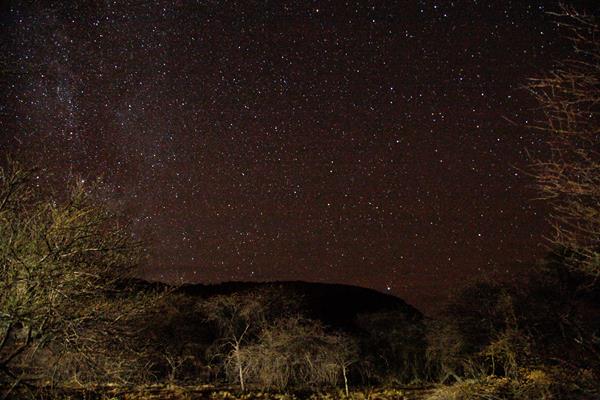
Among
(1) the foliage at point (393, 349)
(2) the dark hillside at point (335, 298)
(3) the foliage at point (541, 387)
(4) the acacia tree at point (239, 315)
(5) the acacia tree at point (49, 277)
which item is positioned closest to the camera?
(5) the acacia tree at point (49, 277)

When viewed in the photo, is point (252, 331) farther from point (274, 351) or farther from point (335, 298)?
point (335, 298)

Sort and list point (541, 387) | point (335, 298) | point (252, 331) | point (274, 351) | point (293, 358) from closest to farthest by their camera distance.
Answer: point (541, 387) → point (274, 351) → point (293, 358) → point (252, 331) → point (335, 298)

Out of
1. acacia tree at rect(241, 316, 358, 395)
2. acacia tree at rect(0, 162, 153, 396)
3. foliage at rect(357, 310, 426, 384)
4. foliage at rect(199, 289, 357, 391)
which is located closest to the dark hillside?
foliage at rect(357, 310, 426, 384)

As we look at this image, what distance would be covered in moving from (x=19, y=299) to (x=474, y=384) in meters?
14.1

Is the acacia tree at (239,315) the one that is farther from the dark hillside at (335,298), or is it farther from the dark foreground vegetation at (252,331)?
the dark hillside at (335,298)

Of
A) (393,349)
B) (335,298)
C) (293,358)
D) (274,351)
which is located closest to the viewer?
(274,351)

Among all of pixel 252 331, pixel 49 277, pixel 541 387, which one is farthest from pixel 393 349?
pixel 49 277

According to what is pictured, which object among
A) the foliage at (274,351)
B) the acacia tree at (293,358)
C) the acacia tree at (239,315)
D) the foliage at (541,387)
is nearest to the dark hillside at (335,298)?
the acacia tree at (239,315)

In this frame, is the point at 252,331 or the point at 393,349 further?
the point at 393,349

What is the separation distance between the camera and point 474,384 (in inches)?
658

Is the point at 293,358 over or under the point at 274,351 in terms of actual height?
under

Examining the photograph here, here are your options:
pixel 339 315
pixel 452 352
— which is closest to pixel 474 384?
pixel 452 352

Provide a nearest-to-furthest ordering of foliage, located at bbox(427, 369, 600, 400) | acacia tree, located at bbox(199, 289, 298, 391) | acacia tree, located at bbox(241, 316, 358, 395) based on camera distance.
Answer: foliage, located at bbox(427, 369, 600, 400) < acacia tree, located at bbox(241, 316, 358, 395) < acacia tree, located at bbox(199, 289, 298, 391)

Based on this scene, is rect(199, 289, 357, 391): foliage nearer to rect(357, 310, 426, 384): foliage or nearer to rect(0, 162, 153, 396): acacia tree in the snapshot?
rect(357, 310, 426, 384): foliage
